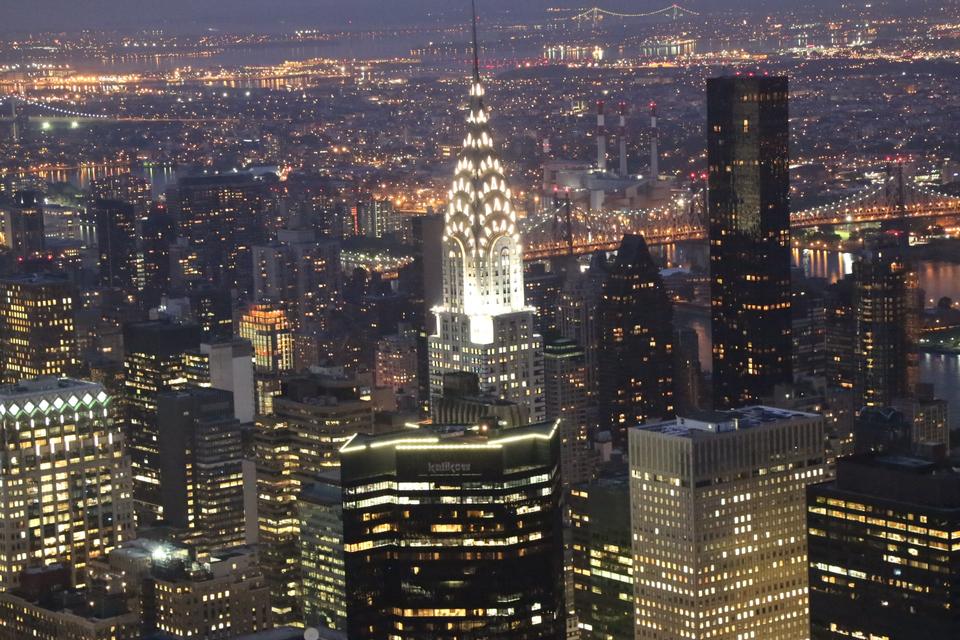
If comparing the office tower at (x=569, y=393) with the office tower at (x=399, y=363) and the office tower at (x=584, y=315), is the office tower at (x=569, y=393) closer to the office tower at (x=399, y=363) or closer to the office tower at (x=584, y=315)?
the office tower at (x=584, y=315)

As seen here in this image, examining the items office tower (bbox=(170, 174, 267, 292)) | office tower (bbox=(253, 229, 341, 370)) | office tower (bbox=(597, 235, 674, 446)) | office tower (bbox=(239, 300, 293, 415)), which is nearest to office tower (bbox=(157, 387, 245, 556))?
office tower (bbox=(597, 235, 674, 446))

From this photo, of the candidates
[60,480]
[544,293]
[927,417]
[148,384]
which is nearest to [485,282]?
[60,480]

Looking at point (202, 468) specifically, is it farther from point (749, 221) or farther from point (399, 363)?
point (749, 221)

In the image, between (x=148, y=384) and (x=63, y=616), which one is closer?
(x=63, y=616)

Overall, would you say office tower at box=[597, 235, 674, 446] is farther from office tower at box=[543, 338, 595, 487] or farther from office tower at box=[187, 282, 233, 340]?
office tower at box=[187, 282, 233, 340]

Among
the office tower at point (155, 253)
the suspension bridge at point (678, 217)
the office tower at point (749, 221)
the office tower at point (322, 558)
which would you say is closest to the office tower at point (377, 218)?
the suspension bridge at point (678, 217)

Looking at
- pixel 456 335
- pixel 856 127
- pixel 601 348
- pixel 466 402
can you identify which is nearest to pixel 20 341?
pixel 601 348
